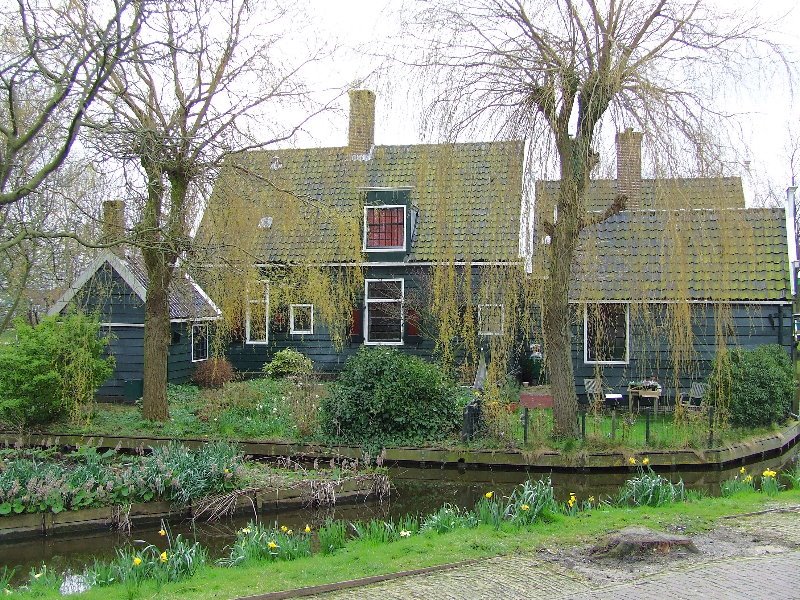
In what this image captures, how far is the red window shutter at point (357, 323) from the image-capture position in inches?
885

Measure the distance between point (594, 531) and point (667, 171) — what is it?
542 centimetres

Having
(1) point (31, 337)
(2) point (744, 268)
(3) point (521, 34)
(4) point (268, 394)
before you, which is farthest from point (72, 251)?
(2) point (744, 268)

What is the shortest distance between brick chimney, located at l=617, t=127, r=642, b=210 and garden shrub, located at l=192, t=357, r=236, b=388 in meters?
12.3

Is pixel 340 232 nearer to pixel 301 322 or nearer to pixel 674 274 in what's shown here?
pixel 674 274

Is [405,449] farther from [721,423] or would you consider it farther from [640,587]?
[640,587]

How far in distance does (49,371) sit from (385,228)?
34.2 ft

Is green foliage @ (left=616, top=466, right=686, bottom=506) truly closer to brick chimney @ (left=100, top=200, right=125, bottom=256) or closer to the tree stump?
the tree stump

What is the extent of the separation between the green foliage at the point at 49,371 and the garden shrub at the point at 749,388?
478 inches

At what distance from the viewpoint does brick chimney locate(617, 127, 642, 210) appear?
11395mm

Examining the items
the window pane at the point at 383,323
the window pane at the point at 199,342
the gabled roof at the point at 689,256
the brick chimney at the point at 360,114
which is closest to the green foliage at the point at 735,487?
the gabled roof at the point at 689,256

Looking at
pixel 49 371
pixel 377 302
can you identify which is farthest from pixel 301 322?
pixel 49 371


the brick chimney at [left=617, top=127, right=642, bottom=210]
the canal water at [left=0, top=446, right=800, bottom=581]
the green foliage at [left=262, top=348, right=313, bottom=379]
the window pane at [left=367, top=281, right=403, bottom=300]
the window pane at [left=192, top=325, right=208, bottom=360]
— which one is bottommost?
the canal water at [left=0, top=446, right=800, bottom=581]

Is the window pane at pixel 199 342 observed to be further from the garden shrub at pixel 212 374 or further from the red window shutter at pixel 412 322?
the red window shutter at pixel 412 322

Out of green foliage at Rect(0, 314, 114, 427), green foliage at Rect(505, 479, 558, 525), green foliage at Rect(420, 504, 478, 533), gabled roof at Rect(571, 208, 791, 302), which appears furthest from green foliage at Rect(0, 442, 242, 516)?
gabled roof at Rect(571, 208, 791, 302)
